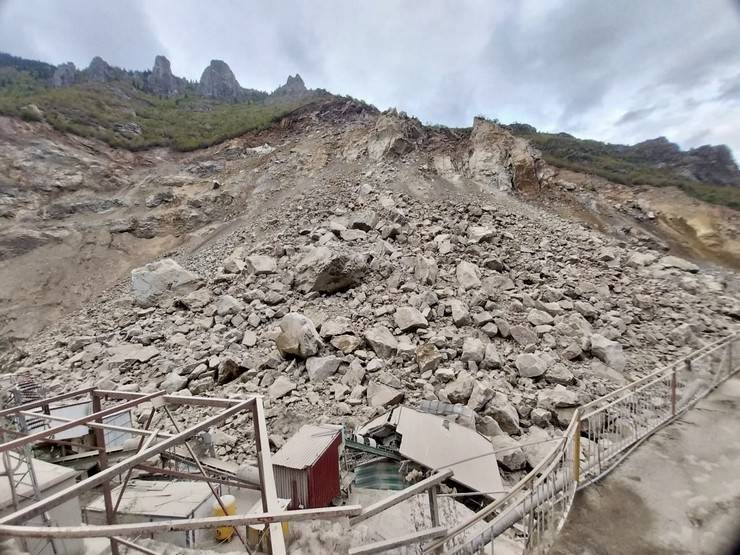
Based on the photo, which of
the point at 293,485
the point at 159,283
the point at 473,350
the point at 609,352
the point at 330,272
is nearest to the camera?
the point at 293,485

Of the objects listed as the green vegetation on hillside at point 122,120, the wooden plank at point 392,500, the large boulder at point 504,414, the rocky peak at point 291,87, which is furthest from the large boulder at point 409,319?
the rocky peak at point 291,87

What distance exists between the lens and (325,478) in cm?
489

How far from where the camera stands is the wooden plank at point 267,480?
2.14 m

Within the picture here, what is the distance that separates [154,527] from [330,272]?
8.45 metres

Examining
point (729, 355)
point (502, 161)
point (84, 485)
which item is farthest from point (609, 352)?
point (502, 161)

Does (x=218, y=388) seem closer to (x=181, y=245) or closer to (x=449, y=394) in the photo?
(x=449, y=394)

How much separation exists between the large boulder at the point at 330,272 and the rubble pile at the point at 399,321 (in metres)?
0.04

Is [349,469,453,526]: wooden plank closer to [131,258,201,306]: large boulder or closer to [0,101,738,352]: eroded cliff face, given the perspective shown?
[131,258,201,306]: large boulder

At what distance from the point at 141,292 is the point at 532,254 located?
1336cm

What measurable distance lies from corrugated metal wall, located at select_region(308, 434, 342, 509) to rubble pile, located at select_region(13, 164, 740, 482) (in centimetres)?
110

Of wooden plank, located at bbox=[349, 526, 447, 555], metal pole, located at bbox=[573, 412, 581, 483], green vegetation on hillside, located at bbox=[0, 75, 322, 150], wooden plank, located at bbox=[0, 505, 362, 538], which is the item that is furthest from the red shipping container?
green vegetation on hillside, located at bbox=[0, 75, 322, 150]

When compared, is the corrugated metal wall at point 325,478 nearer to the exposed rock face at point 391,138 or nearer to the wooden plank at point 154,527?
the wooden plank at point 154,527

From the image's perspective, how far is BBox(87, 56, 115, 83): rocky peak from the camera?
46125 millimetres

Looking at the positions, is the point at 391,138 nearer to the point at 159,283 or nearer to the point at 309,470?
the point at 159,283
